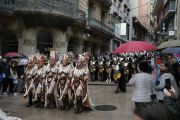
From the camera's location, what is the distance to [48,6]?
553 inches

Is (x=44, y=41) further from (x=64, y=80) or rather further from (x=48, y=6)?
(x=64, y=80)

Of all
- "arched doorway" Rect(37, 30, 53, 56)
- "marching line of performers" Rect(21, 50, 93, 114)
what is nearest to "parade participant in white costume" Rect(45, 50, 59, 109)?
"marching line of performers" Rect(21, 50, 93, 114)

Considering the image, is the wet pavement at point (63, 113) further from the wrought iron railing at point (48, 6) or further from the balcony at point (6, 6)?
the balcony at point (6, 6)

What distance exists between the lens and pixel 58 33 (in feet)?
53.0

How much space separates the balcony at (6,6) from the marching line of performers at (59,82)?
850 cm

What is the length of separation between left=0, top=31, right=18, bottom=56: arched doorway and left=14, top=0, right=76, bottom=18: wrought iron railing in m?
3.19

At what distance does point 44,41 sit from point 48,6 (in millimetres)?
3433

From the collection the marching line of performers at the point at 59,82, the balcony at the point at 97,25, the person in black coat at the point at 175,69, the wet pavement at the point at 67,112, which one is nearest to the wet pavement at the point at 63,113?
the wet pavement at the point at 67,112

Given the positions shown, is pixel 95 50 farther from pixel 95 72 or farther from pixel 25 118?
pixel 25 118

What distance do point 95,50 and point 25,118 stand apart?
1961 centimetres

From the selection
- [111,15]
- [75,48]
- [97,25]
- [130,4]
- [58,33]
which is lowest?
[75,48]

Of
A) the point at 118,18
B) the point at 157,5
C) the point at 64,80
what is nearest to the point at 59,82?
the point at 64,80

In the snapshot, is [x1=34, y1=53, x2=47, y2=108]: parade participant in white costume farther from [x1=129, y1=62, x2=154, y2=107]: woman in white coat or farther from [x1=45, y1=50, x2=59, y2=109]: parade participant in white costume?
[x1=129, y1=62, x2=154, y2=107]: woman in white coat

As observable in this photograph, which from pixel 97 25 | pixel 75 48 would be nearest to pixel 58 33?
pixel 75 48
